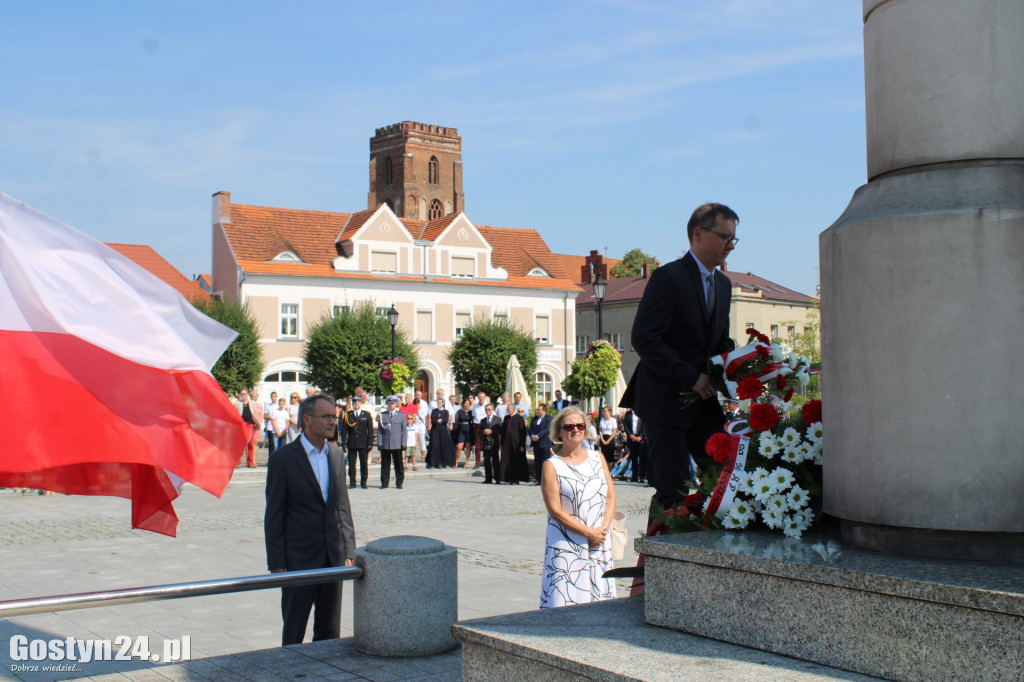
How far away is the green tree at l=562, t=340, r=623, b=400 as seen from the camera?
33688mm

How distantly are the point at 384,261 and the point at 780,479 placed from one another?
5822cm

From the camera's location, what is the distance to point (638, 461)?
23.2 meters

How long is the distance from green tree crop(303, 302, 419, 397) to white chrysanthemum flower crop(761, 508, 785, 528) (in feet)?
160

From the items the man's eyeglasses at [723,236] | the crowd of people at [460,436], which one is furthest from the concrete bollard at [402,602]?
the crowd of people at [460,436]

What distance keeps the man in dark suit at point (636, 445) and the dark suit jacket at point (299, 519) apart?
16275 millimetres

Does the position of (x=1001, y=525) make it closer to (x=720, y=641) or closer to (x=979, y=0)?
(x=720, y=641)

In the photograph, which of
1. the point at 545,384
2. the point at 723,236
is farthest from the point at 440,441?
the point at 545,384

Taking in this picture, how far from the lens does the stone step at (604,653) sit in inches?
124

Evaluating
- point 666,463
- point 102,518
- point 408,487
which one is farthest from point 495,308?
point 666,463

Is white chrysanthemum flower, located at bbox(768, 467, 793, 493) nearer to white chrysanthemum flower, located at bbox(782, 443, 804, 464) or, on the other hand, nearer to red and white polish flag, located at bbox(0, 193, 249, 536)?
white chrysanthemum flower, located at bbox(782, 443, 804, 464)

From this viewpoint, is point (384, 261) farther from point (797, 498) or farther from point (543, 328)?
point (797, 498)

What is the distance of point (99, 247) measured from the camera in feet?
14.6

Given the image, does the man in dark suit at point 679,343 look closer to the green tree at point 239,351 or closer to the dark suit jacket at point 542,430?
the dark suit jacket at point 542,430

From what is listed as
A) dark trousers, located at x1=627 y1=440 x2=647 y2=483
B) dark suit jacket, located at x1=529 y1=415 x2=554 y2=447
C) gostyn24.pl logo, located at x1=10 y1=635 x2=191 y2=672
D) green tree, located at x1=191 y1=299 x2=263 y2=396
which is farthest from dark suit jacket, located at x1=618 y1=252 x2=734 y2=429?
green tree, located at x1=191 y1=299 x2=263 y2=396
